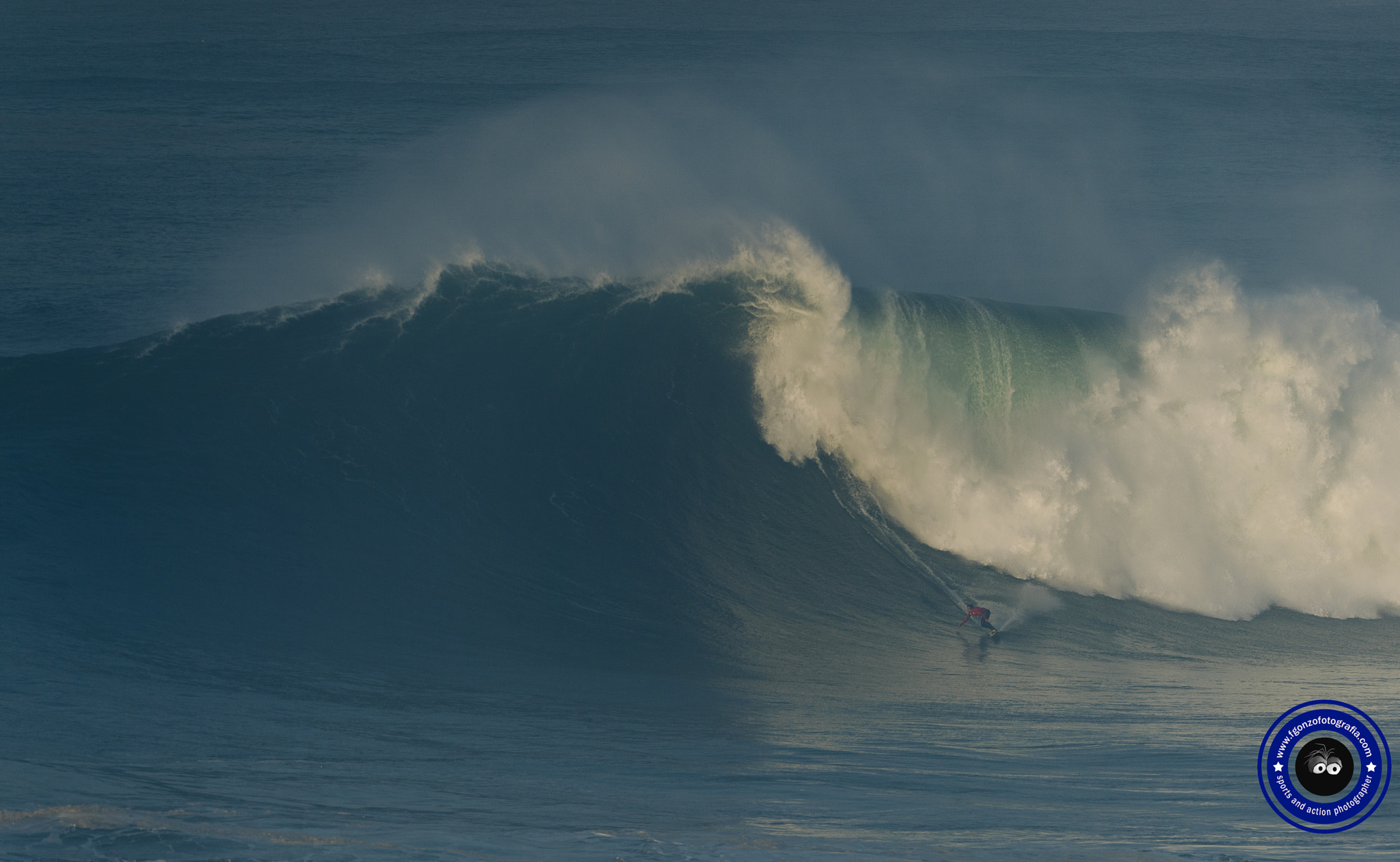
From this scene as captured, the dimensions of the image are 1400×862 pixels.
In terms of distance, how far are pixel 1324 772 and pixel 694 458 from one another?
6821 millimetres

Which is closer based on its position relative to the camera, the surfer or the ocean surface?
the ocean surface

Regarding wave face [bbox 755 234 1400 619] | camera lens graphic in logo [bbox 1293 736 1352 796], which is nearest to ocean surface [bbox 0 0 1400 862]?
wave face [bbox 755 234 1400 619]

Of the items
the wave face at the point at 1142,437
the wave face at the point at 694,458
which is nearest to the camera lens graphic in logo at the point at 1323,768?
the wave face at the point at 694,458

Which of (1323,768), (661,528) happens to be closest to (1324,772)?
(1323,768)

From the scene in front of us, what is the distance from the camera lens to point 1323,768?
6051 millimetres

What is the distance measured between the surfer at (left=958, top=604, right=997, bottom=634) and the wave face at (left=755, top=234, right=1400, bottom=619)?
119 cm

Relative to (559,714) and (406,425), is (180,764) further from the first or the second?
(406,425)

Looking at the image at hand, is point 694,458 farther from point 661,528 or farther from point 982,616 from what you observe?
point 982,616

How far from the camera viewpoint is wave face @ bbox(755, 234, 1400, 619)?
11.3 meters

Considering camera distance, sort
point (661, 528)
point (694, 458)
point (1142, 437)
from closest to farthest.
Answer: point (661, 528) < point (694, 458) < point (1142, 437)

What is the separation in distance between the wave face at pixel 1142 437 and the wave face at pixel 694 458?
0.03m

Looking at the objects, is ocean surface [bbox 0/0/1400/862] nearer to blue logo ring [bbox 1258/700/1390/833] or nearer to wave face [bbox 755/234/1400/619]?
wave face [bbox 755/234/1400/619]

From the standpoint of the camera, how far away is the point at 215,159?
91.6 ft

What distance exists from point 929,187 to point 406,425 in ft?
62.8
